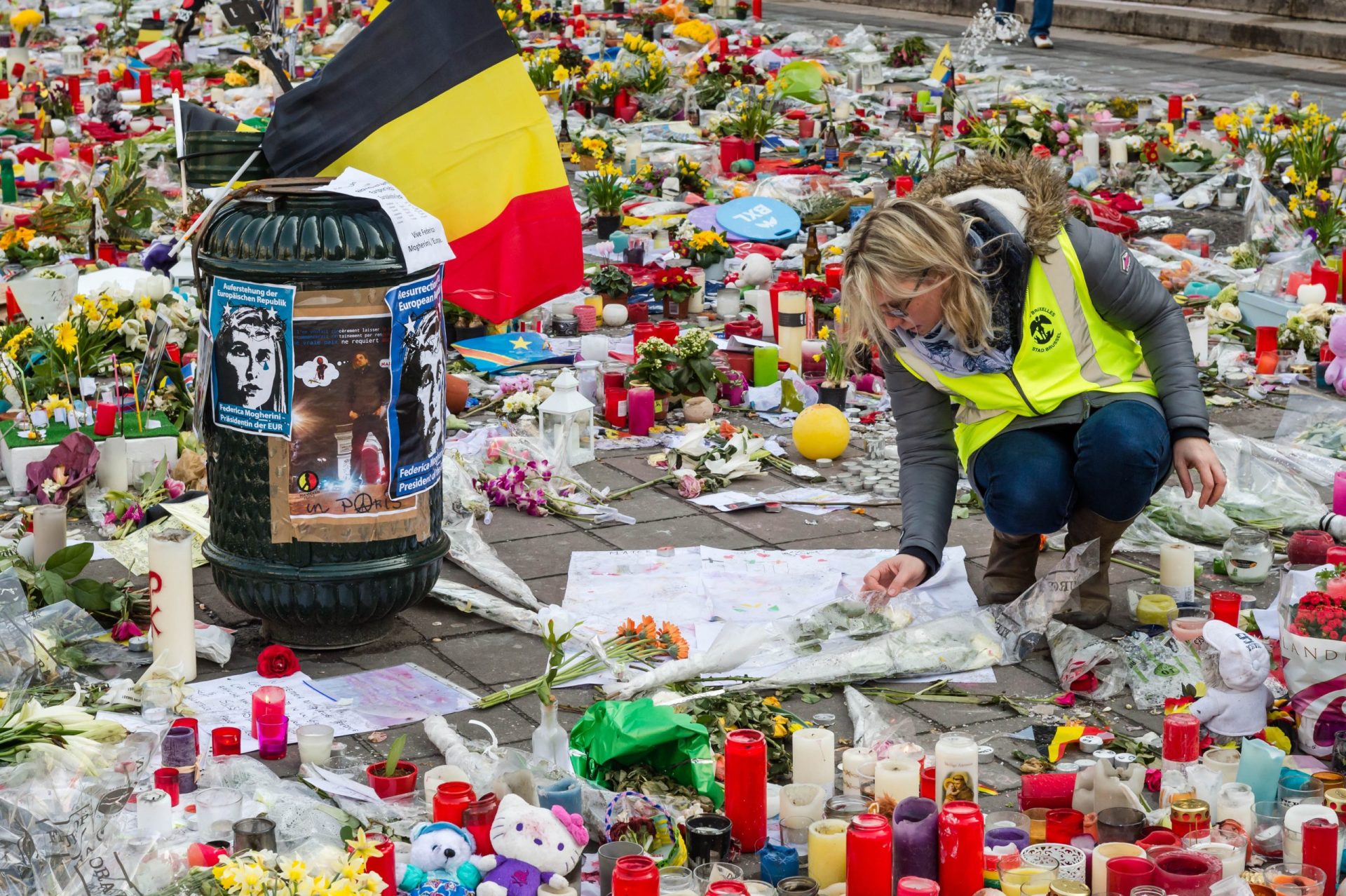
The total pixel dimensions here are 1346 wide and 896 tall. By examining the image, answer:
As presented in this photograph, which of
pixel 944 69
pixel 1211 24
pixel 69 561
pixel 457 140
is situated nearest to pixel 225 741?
pixel 69 561

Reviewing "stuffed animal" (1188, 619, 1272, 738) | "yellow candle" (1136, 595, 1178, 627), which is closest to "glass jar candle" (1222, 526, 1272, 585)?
"yellow candle" (1136, 595, 1178, 627)

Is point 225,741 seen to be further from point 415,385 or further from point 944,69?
point 944,69

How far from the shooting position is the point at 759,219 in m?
8.83

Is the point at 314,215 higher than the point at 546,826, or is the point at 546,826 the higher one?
the point at 314,215

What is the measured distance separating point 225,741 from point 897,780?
1450mm

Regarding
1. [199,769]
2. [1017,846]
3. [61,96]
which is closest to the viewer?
[1017,846]

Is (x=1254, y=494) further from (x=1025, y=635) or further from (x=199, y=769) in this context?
(x=199, y=769)

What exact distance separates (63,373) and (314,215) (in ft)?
7.45

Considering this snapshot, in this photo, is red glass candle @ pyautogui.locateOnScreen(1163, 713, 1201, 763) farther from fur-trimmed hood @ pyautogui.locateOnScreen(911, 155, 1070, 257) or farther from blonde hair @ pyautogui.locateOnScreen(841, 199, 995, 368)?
fur-trimmed hood @ pyautogui.locateOnScreen(911, 155, 1070, 257)

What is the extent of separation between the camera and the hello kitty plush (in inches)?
121

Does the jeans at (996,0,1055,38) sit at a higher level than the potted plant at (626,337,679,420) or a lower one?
higher

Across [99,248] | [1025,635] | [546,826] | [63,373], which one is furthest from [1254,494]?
[99,248]

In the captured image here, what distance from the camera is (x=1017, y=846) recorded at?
3129mm

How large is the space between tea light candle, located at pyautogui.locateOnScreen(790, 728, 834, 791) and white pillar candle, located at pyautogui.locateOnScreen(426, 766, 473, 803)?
2.22 feet
